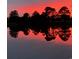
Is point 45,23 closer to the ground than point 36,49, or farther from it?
farther from it

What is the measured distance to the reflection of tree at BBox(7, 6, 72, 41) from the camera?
163 cm

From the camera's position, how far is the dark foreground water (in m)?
1.74

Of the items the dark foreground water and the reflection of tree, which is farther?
the dark foreground water

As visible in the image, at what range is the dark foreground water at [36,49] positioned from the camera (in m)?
1.74

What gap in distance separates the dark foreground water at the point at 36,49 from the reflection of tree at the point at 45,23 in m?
0.10

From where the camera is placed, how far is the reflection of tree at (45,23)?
1628 mm

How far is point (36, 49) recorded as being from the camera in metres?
1.76

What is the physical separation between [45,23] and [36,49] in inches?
13.8

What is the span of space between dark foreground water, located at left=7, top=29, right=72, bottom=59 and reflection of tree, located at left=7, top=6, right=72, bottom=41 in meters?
0.10

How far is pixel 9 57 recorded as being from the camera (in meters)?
1.62

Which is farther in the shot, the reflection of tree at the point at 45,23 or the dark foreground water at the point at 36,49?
the dark foreground water at the point at 36,49

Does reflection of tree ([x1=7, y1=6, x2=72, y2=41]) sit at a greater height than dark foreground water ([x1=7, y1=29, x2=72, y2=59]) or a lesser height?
greater

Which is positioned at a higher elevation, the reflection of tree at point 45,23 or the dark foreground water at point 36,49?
the reflection of tree at point 45,23

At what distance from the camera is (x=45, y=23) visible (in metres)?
1.67
